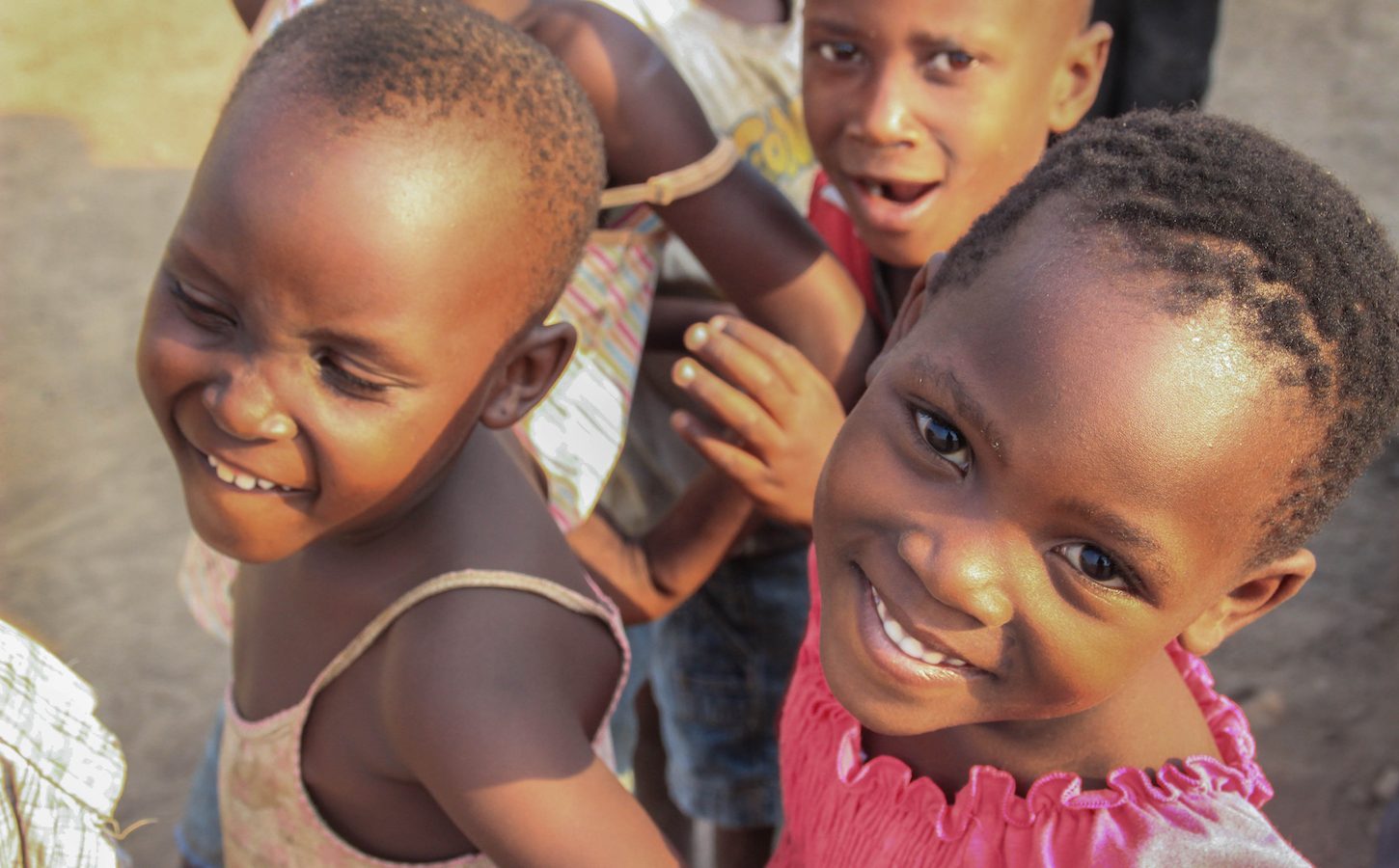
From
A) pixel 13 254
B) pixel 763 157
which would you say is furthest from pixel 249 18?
pixel 13 254

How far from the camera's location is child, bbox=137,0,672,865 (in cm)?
131

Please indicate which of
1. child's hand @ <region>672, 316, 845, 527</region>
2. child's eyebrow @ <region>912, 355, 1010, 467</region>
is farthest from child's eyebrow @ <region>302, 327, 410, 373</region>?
child's eyebrow @ <region>912, 355, 1010, 467</region>

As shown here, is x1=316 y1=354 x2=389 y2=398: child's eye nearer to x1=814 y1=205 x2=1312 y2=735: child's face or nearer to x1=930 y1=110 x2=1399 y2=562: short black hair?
x1=814 y1=205 x2=1312 y2=735: child's face

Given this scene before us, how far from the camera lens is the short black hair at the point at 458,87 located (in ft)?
4.38

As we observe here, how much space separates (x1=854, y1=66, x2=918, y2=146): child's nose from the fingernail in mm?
405

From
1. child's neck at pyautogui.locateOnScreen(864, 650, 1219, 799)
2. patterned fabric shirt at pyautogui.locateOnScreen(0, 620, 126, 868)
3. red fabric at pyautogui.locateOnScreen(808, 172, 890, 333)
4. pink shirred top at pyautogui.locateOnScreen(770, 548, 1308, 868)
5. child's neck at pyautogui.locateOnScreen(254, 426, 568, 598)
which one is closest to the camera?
patterned fabric shirt at pyautogui.locateOnScreen(0, 620, 126, 868)

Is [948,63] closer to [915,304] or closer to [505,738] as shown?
[915,304]

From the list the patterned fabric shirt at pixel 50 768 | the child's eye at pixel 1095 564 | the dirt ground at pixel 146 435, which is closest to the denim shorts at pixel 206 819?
A: the dirt ground at pixel 146 435

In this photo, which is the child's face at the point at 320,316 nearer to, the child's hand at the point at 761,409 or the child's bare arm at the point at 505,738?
the child's bare arm at the point at 505,738

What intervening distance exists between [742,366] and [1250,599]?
0.71 metres

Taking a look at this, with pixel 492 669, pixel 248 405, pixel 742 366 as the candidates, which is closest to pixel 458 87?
pixel 248 405

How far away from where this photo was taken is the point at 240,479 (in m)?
1.41

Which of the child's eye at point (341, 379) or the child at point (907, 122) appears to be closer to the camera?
the child's eye at point (341, 379)

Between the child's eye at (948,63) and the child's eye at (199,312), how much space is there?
3.43ft
